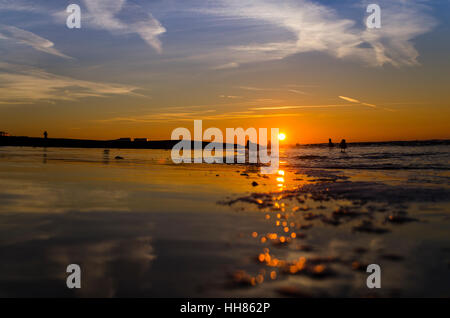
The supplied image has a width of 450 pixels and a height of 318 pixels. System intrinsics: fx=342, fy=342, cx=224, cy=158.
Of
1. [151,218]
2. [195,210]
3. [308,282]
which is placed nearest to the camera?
[308,282]

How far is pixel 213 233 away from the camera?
605 centimetres

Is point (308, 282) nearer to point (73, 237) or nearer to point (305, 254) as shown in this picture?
point (305, 254)

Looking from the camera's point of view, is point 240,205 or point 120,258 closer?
point 120,258

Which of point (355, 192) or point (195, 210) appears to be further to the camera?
point (355, 192)

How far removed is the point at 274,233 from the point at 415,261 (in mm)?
2237

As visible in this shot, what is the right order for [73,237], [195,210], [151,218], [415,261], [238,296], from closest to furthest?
[238,296] < [415,261] < [73,237] < [151,218] < [195,210]

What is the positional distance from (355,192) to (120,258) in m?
8.58

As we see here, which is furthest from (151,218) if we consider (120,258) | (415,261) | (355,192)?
(355,192)

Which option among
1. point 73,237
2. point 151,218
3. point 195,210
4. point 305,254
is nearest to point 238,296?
point 305,254
